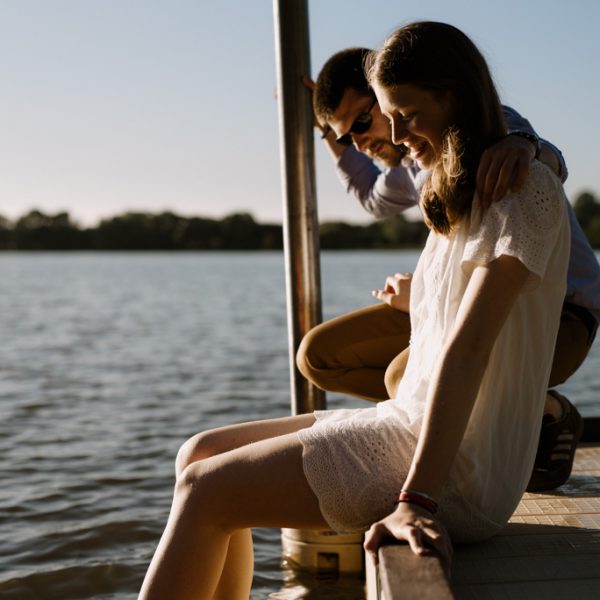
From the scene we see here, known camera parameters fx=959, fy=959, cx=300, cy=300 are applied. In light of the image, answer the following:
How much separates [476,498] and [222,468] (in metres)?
0.57

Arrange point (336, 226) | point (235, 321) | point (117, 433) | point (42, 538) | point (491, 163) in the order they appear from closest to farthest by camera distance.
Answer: point (491, 163) → point (42, 538) → point (117, 433) → point (235, 321) → point (336, 226)

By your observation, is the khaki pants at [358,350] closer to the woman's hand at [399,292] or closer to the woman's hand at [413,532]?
the woman's hand at [399,292]

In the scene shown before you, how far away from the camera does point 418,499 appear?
6.47 feet

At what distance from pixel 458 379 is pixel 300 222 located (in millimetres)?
1974

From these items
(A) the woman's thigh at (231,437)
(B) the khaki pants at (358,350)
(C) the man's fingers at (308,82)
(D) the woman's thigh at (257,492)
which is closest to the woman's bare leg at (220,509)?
(D) the woman's thigh at (257,492)

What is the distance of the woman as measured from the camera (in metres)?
2.04

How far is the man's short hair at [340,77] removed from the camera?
11.6 feet

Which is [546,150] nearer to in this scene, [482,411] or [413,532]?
[482,411]

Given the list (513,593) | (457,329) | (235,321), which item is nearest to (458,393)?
(457,329)

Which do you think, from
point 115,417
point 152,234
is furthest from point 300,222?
point 152,234

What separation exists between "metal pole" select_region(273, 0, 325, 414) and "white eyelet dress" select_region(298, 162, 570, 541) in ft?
5.56

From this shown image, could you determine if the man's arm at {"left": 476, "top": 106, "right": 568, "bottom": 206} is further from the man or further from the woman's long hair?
the man

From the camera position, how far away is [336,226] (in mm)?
44438

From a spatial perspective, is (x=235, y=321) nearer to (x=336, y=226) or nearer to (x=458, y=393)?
(x=458, y=393)
